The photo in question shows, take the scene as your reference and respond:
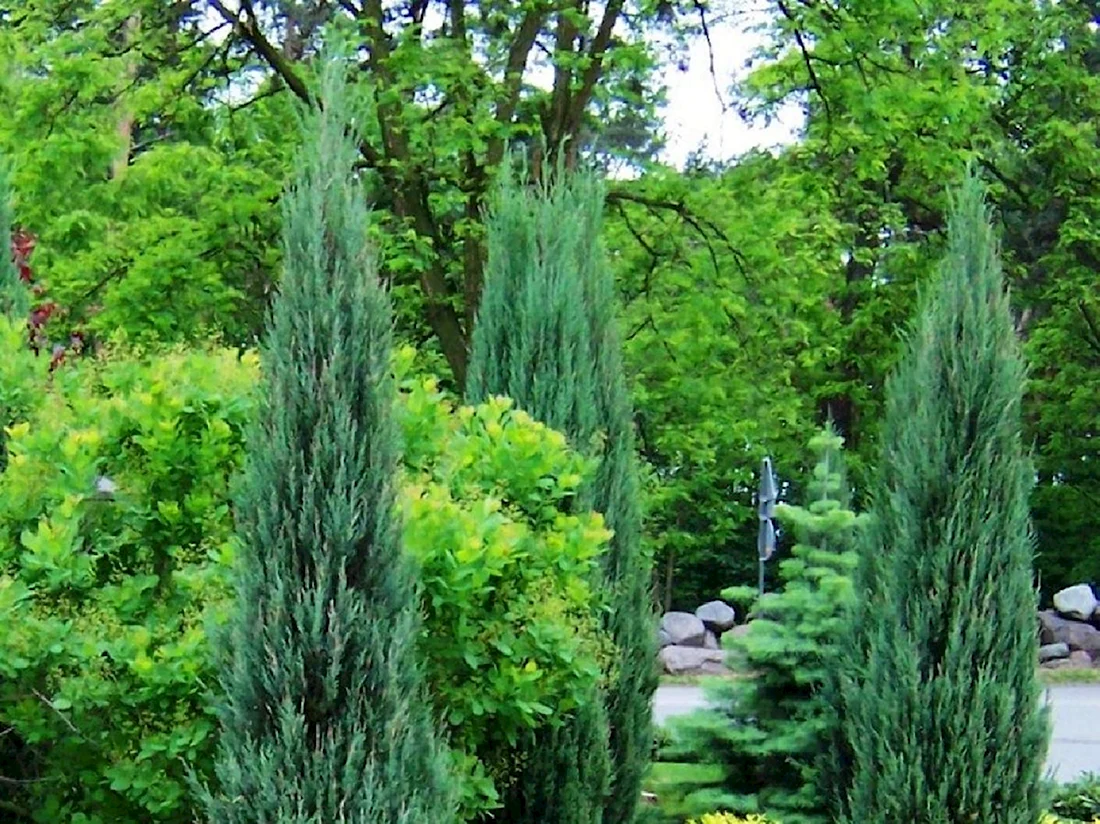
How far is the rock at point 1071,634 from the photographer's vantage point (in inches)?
577

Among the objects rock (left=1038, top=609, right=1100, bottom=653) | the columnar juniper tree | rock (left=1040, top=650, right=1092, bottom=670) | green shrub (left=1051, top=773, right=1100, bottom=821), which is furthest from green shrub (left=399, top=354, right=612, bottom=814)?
rock (left=1038, top=609, right=1100, bottom=653)

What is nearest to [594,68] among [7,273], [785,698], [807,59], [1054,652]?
[807,59]

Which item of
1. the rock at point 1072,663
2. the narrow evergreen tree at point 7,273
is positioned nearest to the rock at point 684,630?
the rock at point 1072,663

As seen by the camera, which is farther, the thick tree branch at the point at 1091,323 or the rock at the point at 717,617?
the thick tree branch at the point at 1091,323

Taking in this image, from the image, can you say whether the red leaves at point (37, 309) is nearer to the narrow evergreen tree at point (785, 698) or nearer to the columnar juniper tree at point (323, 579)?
the narrow evergreen tree at point (785, 698)

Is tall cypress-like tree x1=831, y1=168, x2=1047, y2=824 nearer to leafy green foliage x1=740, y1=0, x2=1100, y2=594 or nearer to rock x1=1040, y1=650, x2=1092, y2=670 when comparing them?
leafy green foliage x1=740, y1=0, x2=1100, y2=594

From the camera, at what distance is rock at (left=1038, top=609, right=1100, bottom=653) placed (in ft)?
48.1

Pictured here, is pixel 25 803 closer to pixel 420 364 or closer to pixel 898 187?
pixel 420 364

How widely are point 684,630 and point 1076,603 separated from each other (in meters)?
5.11

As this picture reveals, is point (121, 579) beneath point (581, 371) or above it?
beneath

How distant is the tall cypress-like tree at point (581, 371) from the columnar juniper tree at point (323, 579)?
221cm

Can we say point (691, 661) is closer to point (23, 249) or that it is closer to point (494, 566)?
point (23, 249)

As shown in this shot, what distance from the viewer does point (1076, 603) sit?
15.0 metres

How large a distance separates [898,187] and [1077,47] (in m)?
3.16
